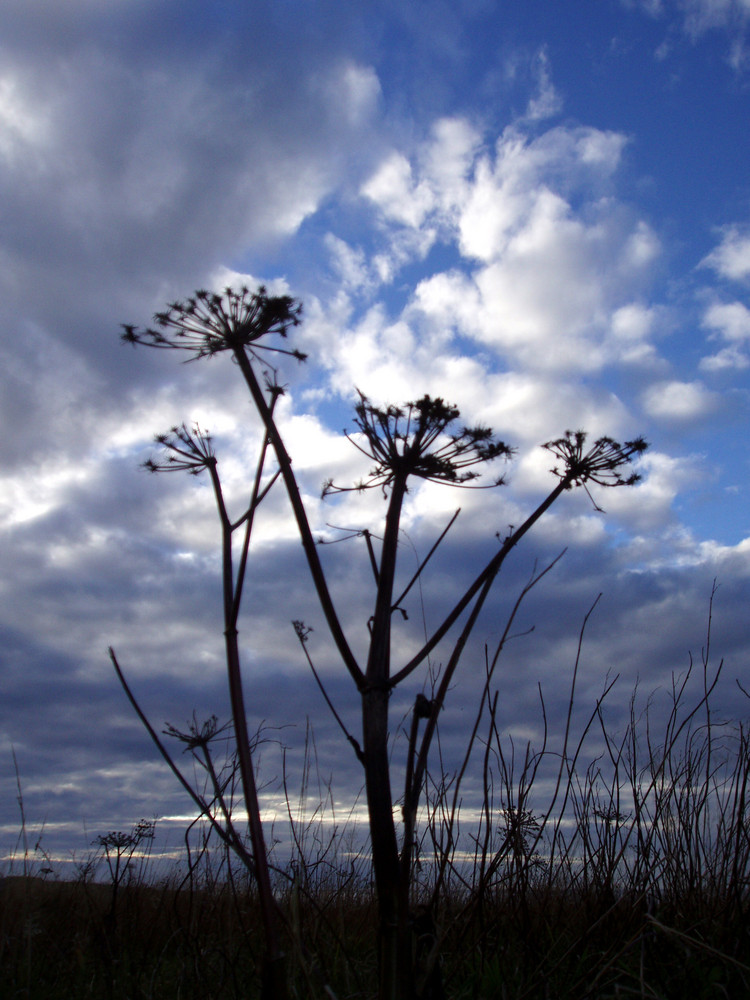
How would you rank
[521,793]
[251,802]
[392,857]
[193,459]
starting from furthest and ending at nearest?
1. [521,793]
2. [193,459]
3. [392,857]
4. [251,802]

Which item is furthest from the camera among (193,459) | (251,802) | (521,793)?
(521,793)

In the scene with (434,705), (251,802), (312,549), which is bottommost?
(251,802)

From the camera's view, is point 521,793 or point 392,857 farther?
point 521,793

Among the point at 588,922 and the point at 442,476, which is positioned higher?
the point at 442,476

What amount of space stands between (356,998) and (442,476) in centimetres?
228

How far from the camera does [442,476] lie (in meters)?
2.97

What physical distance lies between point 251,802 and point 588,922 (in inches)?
108

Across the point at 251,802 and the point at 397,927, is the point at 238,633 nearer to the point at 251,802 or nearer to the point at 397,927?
the point at 251,802

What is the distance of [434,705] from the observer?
2.24 metres

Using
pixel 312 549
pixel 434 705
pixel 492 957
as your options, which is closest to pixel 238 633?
pixel 312 549

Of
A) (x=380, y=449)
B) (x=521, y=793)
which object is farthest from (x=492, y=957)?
(x=380, y=449)

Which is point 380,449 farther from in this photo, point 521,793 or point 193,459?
point 521,793

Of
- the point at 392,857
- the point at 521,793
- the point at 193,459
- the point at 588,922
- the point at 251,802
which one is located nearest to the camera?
the point at 251,802

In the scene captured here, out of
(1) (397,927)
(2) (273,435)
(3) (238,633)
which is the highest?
(2) (273,435)
